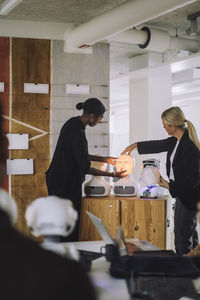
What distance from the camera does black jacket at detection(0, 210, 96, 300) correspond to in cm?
80

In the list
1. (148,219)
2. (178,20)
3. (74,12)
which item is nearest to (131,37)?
(178,20)

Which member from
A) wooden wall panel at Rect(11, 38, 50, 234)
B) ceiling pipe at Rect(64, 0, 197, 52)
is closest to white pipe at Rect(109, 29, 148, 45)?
ceiling pipe at Rect(64, 0, 197, 52)

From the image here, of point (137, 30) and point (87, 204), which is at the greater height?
point (137, 30)

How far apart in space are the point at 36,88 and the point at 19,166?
967mm

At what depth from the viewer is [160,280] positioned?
2.08 metres

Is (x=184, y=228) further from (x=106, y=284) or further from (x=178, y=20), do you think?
(x=178, y=20)

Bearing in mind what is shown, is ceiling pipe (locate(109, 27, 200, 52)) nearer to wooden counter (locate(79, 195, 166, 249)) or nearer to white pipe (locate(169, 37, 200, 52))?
white pipe (locate(169, 37, 200, 52))

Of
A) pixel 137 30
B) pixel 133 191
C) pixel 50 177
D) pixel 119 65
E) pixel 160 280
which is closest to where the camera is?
pixel 160 280

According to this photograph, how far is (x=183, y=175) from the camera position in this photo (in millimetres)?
4113

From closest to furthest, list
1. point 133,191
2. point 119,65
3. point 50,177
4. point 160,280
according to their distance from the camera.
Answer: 1. point 160,280
2. point 50,177
3. point 133,191
4. point 119,65

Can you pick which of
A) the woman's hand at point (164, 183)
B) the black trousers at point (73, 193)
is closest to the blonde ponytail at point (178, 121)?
the woman's hand at point (164, 183)

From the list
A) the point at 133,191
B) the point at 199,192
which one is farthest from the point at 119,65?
the point at 199,192

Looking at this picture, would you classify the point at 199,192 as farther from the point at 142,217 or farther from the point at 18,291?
the point at 18,291

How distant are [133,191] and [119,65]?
465cm
